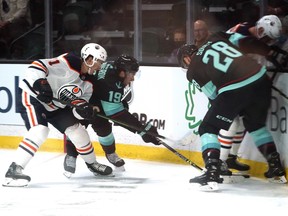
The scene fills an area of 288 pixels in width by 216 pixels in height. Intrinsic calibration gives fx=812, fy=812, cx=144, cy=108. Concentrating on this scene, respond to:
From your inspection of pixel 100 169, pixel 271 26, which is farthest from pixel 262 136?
pixel 100 169

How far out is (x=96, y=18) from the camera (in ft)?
21.2

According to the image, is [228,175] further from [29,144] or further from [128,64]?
[29,144]

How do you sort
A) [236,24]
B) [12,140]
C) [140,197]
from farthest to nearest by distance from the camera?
[12,140], [236,24], [140,197]

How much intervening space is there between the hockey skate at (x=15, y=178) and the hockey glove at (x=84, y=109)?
49 centimetres

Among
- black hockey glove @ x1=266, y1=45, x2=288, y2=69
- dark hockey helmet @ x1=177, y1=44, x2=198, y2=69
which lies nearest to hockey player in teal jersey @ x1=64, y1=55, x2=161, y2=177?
dark hockey helmet @ x1=177, y1=44, x2=198, y2=69

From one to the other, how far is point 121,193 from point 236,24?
1549 mm

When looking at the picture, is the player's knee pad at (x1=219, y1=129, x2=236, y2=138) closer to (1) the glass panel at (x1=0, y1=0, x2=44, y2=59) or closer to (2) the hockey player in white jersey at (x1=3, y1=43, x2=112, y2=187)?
(2) the hockey player in white jersey at (x1=3, y1=43, x2=112, y2=187)

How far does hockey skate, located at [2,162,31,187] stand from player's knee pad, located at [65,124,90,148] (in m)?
0.38

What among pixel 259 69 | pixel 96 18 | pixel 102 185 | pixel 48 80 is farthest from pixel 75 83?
→ pixel 96 18

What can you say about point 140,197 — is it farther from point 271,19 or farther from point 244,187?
point 271,19

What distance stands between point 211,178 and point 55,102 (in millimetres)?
1087

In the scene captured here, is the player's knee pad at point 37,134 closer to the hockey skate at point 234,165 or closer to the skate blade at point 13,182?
the skate blade at point 13,182

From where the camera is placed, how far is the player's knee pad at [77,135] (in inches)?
198

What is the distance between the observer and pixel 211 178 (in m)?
4.65
